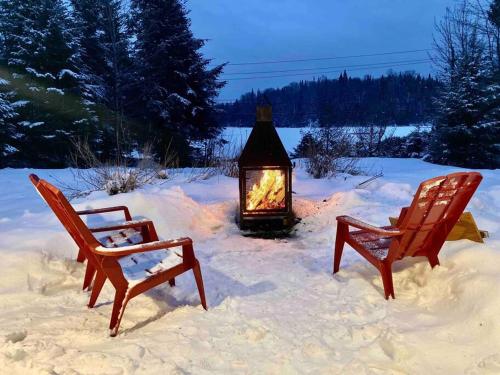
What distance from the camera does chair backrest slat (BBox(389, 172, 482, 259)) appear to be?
282 cm

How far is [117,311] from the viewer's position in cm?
251

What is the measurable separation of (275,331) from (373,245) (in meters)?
1.31

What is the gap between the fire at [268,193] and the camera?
5086 mm

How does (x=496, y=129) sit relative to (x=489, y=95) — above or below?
below

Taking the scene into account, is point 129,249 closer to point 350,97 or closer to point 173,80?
point 173,80

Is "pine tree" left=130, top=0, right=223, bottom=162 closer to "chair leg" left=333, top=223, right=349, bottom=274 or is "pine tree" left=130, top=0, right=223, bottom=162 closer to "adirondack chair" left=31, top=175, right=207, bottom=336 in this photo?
"chair leg" left=333, top=223, right=349, bottom=274

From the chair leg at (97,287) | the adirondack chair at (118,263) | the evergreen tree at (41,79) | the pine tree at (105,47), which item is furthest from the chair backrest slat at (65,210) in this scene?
the pine tree at (105,47)

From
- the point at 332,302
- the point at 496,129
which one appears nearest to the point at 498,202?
the point at 332,302

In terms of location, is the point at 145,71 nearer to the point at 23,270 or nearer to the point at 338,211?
the point at 338,211

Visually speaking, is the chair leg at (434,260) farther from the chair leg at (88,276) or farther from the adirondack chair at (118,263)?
the chair leg at (88,276)

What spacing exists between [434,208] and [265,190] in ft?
8.30

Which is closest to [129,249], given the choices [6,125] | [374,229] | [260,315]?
[260,315]

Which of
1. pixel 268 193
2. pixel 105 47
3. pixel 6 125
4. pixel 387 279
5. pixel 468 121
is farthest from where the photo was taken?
pixel 105 47

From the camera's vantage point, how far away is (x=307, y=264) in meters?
4.00
